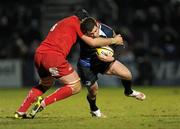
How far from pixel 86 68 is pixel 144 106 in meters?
3.50

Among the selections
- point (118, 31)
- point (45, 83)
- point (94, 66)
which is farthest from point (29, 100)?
point (118, 31)

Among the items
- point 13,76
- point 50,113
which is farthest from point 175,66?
point 50,113

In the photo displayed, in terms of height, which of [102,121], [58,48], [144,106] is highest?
[58,48]

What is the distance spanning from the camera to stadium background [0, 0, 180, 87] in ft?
87.4

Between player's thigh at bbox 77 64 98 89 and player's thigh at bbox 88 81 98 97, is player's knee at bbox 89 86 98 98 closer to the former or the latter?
player's thigh at bbox 88 81 98 97

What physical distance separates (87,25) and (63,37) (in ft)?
1.63

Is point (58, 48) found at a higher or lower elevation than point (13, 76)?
higher

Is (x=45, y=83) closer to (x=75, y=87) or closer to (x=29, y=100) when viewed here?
(x=29, y=100)

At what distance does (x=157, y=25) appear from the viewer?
1102 inches

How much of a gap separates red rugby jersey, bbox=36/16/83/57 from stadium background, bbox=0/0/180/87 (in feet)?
46.6

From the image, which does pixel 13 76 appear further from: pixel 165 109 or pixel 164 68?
pixel 165 109

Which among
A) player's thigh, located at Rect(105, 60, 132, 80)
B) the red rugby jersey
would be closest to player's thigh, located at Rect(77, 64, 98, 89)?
player's thigh, located at Rect(105, 60, 132, 80)

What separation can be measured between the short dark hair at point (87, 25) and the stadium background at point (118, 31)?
1420 cm

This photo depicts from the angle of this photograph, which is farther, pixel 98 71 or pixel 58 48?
pixel 98 71
